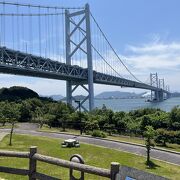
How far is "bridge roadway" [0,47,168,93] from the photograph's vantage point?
66956 mm

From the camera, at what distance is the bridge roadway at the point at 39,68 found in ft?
220

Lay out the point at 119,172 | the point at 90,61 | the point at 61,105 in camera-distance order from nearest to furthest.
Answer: the point at 119,172
the point at 61,105
the point at 90,61

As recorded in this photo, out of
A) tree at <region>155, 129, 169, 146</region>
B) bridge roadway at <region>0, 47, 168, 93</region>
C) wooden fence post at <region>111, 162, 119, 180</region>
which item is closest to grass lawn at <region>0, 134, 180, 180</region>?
tree at <region>155, 129, 169, 146</region>

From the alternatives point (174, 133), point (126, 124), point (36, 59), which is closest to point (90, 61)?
point (36, 59)

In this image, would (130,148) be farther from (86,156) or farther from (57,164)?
(57,164)

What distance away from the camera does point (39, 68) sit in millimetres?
72688

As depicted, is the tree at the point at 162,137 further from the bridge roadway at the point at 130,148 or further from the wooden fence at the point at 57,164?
the wooden fence at the point at 57,164

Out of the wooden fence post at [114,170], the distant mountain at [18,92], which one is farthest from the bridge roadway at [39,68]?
the wooden fence post at [114,170]

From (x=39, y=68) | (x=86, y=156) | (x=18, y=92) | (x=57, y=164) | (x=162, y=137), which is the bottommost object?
(x=86, y=156)

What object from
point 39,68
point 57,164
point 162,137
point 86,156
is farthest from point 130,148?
point 39,68

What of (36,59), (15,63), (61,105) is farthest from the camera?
(36,59)

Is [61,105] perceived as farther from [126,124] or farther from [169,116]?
[169,116]

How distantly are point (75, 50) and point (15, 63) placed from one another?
20434 millimetres

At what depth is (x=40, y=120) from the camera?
2261 inches
